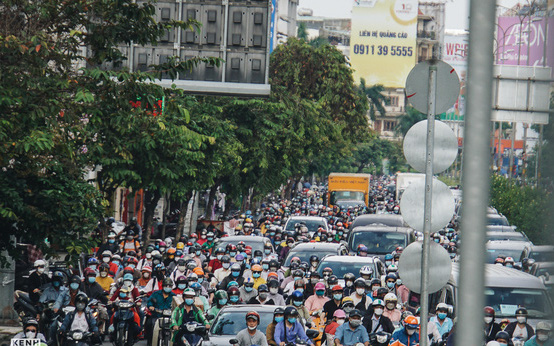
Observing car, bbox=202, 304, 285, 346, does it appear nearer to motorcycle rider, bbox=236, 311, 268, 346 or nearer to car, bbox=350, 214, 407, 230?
motorcycle rider, bbox=236, 311, 268, 346

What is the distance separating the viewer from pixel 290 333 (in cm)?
1291

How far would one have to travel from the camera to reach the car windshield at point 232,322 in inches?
525

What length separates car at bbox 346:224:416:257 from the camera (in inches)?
946

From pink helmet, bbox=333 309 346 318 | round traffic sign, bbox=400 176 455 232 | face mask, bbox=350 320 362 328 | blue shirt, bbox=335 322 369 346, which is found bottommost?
blue shirt, bbox=335 322 369 346

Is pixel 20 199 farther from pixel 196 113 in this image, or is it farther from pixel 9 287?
pixel 196 113

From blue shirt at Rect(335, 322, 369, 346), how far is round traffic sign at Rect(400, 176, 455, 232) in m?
6.27

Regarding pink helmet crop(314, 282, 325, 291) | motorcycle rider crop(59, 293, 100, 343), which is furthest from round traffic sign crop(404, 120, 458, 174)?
pink helmet crop(314, 282, 325, 291)

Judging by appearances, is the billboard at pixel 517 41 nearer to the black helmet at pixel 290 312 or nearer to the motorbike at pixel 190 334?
the motorbike at pixel 190 334

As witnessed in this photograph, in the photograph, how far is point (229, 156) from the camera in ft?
117

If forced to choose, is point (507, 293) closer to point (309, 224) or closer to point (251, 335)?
point (251, 335)

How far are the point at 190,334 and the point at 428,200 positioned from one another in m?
7.57

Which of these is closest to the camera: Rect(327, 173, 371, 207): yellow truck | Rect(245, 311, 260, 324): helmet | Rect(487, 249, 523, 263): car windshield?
Rect(245, 311, 260, 324): helmet

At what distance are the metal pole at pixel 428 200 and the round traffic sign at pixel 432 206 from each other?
8cm

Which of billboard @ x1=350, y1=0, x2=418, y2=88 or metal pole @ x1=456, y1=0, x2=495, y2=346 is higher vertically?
billboard @ x1=350, y1=0, x2=418, y2=88
